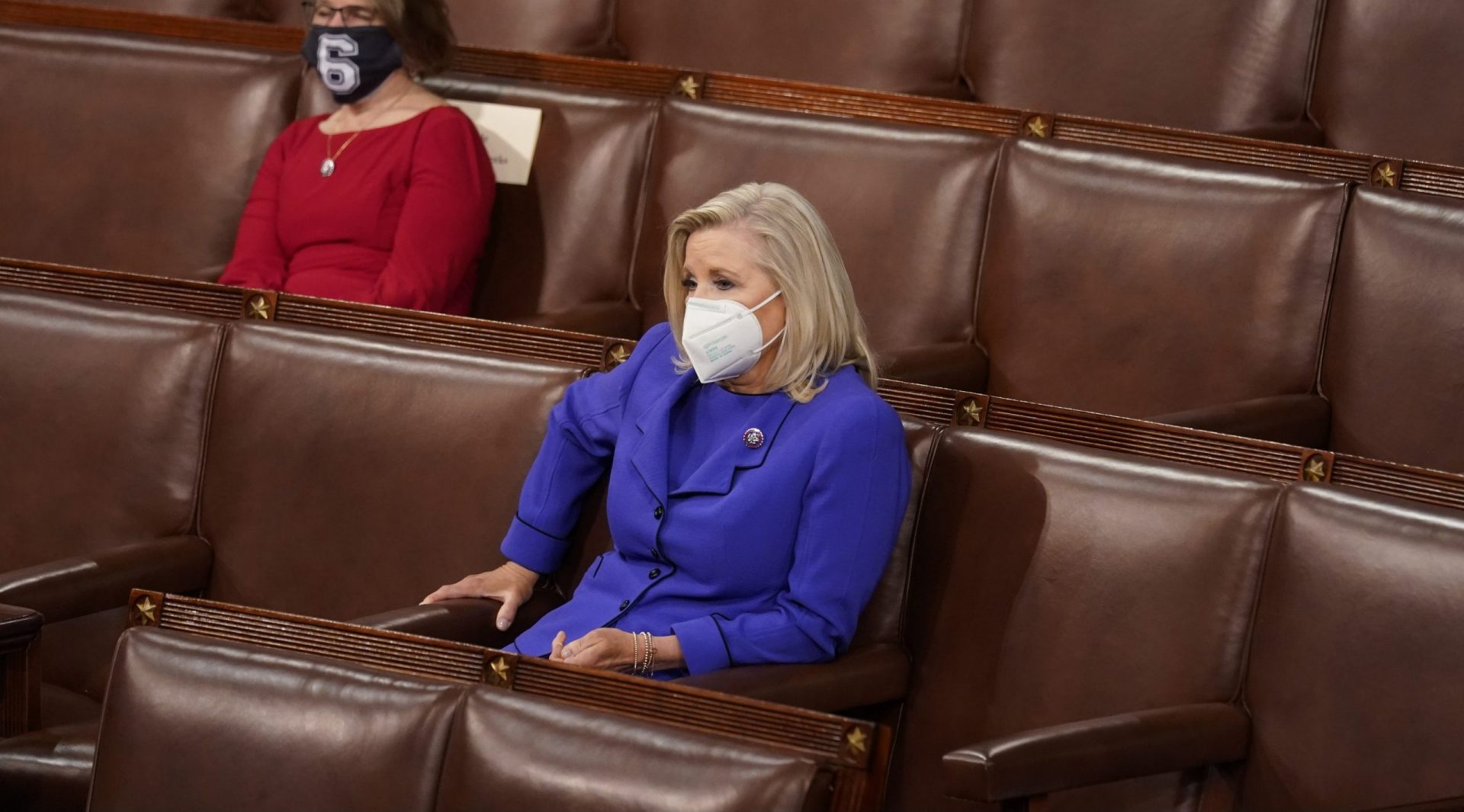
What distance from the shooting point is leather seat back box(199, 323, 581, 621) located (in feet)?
4.58

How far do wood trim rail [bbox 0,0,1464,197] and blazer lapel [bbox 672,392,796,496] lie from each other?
546 millimetres

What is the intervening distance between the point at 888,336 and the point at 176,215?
0.91 metres

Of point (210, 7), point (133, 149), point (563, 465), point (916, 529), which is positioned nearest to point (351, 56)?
point (133, 149)

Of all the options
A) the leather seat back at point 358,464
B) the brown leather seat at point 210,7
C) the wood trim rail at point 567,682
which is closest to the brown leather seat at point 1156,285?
the leather seat back at point 358,464

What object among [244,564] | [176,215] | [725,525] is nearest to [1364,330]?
[725,525]

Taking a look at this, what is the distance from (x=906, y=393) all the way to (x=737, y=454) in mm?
163

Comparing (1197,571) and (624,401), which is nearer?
(1197,571)

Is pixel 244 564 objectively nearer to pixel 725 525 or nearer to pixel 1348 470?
pixel 725 525

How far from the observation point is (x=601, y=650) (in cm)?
119

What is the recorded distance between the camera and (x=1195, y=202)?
1570 mm

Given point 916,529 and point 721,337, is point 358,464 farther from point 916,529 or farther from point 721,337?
point 916,529

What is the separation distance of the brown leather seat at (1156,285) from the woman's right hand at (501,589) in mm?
580

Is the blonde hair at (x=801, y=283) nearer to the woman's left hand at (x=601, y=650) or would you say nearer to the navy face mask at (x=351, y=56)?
the woman's left hand at (x=601, y=650)

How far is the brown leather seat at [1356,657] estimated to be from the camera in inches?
42.0
